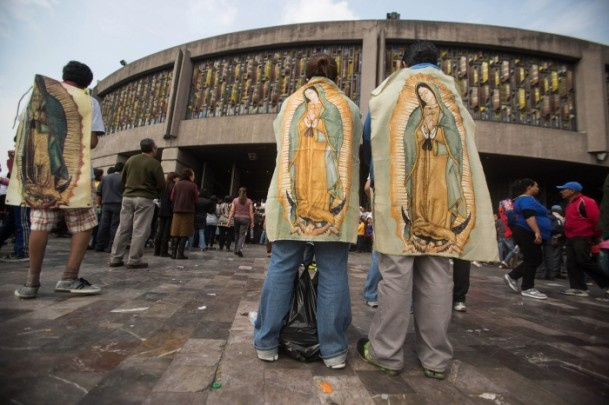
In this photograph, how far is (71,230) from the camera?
2703 millimetres

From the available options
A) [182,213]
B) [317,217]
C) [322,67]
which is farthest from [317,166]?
[182,213]

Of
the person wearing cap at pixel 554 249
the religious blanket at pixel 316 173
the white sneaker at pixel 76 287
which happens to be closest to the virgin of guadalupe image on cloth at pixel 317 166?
the religious blanket at pixel 316 173

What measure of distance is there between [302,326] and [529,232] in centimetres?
438

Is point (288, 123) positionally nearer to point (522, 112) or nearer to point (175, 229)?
point (175, 229)

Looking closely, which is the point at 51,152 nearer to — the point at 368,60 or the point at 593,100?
the point at 368,60

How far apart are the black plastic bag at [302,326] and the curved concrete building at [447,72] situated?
478 inches

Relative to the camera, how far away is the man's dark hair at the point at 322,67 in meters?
1.94

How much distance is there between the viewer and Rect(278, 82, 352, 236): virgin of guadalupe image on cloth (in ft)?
5.43

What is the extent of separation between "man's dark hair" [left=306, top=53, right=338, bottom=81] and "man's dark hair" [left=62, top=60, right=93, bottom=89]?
2.40 m

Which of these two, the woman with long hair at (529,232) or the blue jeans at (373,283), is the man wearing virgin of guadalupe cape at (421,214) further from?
the woman with long hair at (529,232)

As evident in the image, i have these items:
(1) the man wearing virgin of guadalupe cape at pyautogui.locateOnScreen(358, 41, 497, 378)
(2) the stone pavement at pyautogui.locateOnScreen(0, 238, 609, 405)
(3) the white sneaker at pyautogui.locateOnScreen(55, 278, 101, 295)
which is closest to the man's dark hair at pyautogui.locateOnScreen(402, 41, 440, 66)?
(1) the man wearing virgin of guadalupe cape at pyautogui.locateOnScreen(358, 41, 497, 378)

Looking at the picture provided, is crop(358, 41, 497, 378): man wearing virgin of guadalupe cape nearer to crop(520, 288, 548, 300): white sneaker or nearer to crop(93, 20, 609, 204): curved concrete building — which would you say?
crop(520, 288, 548, 300): white sneaker

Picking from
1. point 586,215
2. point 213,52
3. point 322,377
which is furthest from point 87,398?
point 213,52

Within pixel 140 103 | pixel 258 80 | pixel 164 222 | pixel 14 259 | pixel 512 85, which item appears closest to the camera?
pixel 14 259
